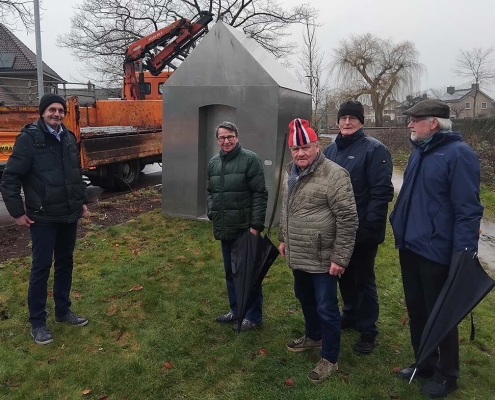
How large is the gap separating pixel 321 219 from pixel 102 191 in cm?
981

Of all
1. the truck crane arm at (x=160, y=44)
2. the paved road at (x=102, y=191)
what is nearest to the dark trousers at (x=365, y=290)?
the paved road at (x=102, y=191)

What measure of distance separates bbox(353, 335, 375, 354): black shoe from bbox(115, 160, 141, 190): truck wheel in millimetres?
8804

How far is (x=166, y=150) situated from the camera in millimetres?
7902

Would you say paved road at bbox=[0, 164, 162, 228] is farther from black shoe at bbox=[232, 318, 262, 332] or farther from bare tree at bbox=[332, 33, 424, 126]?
bare tree at bbox=[332, 33, 424, 126]

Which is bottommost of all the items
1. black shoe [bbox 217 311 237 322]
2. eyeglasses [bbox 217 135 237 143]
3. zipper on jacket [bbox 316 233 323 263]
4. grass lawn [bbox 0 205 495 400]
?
grass lawn [bbox 0 205 495 400]

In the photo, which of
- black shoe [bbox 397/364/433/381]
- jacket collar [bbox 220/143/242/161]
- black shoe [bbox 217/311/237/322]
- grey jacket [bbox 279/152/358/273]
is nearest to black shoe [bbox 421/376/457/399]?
black shoe [bbox 397/364/433/381]

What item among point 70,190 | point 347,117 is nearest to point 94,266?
point 70,190

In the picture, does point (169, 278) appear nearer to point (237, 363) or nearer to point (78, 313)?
point (78, 313)

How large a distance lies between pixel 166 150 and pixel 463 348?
5663 mm

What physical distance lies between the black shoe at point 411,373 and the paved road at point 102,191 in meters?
6.99

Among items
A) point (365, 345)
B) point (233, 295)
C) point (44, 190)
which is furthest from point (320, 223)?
point (44, 190)

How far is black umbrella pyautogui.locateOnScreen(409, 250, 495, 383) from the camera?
105 inches

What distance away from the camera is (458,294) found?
8.93ft

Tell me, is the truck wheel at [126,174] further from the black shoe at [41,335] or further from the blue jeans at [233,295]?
the blue jeans at [233,295]
